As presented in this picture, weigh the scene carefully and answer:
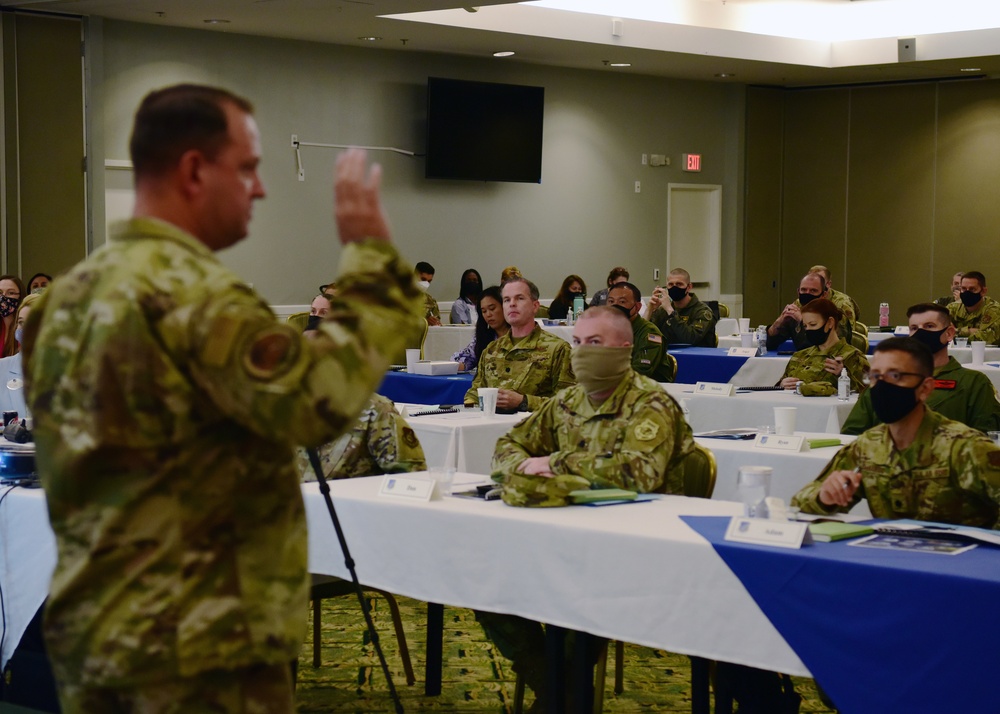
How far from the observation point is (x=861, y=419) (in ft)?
16.4

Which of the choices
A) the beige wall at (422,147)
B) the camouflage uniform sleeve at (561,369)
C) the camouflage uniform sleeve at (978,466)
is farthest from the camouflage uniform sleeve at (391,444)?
the beige wall at (422,147)

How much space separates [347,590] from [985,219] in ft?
45.6

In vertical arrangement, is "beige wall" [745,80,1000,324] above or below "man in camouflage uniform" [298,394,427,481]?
above

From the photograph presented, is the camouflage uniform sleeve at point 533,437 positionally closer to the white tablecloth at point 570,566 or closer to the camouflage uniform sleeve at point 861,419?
the white tablecloth at point 570,566

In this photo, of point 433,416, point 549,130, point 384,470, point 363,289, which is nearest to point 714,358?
point 433,416

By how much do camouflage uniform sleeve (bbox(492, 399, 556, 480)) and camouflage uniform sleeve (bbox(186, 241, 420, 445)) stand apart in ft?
8.58

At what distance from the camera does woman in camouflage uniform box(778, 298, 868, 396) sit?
711cm

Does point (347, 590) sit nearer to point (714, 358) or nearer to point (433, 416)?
point (433, 416)

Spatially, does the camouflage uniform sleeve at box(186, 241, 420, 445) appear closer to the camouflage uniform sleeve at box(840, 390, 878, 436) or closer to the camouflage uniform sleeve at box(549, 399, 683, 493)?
the camouflage uniform sleeve at box(549, 399, 683, 493)

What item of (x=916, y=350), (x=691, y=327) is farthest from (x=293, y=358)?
(x=691, y=327)

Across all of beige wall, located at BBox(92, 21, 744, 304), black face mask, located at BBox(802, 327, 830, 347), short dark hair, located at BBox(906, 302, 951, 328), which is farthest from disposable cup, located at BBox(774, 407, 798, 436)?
beige wall, located at BBox(92, 21, 744, 304)

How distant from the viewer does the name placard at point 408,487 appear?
3.59 metres

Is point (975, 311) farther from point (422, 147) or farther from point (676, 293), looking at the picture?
point (422, 147)

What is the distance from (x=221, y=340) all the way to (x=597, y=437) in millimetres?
2655
